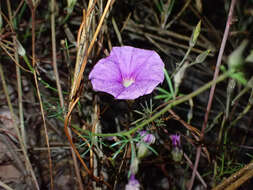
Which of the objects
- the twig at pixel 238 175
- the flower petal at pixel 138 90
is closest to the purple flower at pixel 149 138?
the flower petal at pixel 138 90

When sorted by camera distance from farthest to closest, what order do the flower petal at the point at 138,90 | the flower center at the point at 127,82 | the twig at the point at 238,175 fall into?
the flower center at the point at 127,82, the flower petal at the point at 138,90, the twig at the point at 238,175

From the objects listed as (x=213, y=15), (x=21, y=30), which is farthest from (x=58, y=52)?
(x=213, y=15)

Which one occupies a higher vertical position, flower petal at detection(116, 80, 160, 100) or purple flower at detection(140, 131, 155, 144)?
flower petal at detection(116, 80, 160, 100)

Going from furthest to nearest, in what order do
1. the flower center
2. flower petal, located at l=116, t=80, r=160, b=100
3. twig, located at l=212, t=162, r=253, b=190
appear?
the flower center < flower petal, located at l=116, t=80, r=160, b=100 < twig, located at l=212, t=162, r=253, b=190

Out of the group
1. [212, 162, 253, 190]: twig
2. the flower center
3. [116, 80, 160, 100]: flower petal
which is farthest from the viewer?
the flower center

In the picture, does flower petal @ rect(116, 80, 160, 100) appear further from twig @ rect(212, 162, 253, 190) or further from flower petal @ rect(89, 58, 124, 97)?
twig @ rect(212, 162, 253, 190)

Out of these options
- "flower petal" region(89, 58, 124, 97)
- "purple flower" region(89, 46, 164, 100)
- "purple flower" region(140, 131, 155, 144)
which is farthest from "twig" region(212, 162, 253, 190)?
"flower petal" region(89, 58, 124, 97)

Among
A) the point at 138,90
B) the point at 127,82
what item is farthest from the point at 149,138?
the point at 127,82

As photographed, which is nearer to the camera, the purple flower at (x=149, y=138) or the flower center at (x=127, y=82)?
the purple flower at (x=149, y=138)

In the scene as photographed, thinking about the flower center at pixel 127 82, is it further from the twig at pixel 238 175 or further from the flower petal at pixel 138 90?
the twig at pixel 238 175

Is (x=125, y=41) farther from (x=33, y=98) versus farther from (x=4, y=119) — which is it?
(x=4, y=119)
